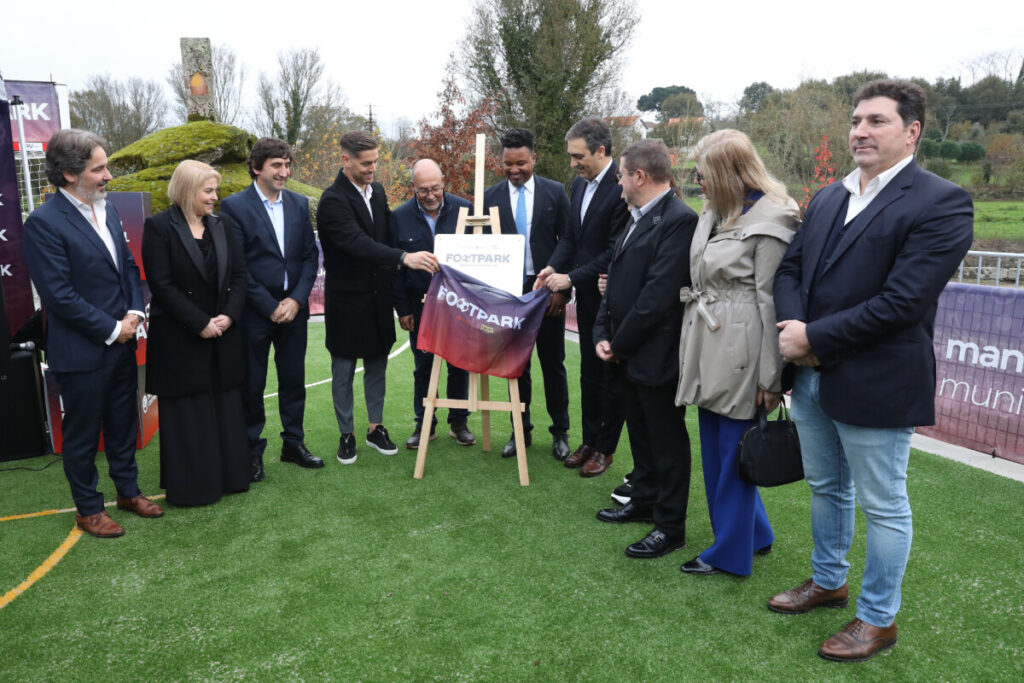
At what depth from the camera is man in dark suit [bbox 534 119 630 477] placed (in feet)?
13.3

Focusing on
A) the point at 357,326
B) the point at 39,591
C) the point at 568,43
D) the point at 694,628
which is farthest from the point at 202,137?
the point at 694,628

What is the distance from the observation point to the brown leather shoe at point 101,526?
348 cm

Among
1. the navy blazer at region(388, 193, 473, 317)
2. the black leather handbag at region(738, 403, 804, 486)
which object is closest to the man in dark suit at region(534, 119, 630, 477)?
the navy blazer at region(388, 193, 473, 317)

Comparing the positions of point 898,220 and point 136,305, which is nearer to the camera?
point 898,220

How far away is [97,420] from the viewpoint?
11.5ft

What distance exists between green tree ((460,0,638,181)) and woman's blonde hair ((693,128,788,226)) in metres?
13.3

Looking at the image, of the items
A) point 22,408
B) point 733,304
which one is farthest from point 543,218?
point 22,408

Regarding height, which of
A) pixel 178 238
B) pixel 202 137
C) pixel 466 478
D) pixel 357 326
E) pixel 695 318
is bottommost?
pixel 466 478

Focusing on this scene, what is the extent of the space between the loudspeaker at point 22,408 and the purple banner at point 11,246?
264mm

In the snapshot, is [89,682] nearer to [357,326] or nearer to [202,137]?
[357,326]

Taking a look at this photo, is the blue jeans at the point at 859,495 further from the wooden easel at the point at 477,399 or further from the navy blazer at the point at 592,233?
the wooden easel at the point at 477,399

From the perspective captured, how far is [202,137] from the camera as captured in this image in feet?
48.1

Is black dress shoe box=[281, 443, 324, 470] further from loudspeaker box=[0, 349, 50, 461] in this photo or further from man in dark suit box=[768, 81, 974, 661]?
man in dark suit box=[768, 81, 974, 661]

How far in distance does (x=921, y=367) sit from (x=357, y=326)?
3.23 metres
